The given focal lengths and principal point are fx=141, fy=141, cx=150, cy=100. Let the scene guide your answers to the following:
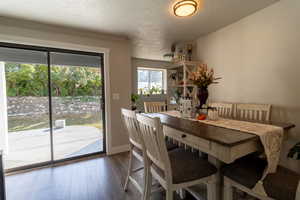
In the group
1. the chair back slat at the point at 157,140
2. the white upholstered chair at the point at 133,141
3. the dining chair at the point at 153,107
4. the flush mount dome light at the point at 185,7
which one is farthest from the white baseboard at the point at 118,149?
the flush mount dome light at the point at 185,7

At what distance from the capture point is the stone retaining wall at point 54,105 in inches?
88.8

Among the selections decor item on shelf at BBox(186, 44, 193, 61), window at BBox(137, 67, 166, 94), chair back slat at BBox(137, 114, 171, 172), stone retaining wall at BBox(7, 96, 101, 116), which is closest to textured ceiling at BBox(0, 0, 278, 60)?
decor item on shelf at BBox(186, 44, 193, 61)

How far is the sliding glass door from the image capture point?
2.23 m

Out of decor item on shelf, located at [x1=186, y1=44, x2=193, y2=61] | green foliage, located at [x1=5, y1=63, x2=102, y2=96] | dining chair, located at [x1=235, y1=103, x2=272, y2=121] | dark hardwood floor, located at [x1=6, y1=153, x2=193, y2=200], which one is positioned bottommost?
dark hardwood floor, located at [x1=6, y1=153, x2=193, y2=200]

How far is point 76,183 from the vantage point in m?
1.88

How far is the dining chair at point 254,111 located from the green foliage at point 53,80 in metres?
2.43

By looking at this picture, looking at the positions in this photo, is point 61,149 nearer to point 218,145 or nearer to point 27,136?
point 27,136

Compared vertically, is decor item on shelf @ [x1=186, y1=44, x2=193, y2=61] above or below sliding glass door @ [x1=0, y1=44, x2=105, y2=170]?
above

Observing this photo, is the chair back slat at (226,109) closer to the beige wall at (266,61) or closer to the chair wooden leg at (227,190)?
the beige wall at (266,61)

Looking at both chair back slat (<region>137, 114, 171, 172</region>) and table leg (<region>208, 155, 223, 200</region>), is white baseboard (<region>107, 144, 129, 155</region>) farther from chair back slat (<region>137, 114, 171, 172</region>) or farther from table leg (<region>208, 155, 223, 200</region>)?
table leg (<region>208, 155, 223, 200</region>)

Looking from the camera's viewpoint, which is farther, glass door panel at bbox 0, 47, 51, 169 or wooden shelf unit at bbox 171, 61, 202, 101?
wooden shelf unit at bbox 171, 61, 202, 101

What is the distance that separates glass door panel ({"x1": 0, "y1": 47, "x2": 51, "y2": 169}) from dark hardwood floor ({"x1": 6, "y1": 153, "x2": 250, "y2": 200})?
435 mm

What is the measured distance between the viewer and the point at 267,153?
1.03 meters

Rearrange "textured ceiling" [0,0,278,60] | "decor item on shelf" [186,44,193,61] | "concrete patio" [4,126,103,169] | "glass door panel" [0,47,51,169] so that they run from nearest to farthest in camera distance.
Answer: "textured ceiling" [0,0,278,60], "glass door panel" [0,47,51,169], "concrete patio" [4,126,103,169], "decor item on shelf" [186,44,193,61]
